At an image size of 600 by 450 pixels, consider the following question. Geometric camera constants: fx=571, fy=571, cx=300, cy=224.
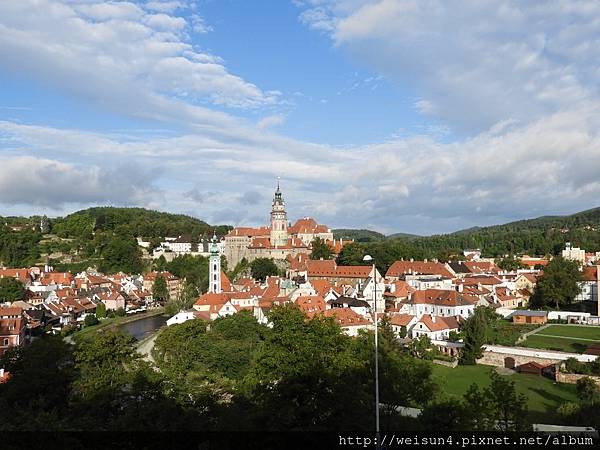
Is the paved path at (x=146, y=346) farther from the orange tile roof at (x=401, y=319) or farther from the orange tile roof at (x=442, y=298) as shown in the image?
the orange tile roof at (x=442, y=298)

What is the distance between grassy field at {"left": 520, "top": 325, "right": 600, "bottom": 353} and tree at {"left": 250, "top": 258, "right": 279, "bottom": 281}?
1250 inches

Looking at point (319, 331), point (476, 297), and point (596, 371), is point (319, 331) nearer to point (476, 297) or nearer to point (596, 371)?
point (596, 371)

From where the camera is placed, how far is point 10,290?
52.8m

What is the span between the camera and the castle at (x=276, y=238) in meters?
75.1

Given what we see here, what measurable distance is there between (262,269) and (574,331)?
34.3 m

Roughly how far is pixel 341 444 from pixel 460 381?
17.2 m

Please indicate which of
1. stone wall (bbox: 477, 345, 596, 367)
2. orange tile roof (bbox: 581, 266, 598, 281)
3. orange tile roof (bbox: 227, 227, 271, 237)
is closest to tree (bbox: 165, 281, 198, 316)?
orange tile roof (bbox: 227, 227, 271, 237)

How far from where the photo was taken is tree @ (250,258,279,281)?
206 feet

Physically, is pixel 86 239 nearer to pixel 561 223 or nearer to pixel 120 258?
pixel 120 258

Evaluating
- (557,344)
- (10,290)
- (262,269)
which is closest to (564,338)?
(557,344)

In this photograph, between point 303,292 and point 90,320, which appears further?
point 90,320

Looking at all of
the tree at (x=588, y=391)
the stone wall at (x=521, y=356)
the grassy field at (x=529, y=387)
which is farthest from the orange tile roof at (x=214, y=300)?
the tree at (x=588, y=391)

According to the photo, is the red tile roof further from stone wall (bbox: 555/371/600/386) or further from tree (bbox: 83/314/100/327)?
tree (bbox: 83/314/100/327)

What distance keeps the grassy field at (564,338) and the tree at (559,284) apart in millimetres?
6250
